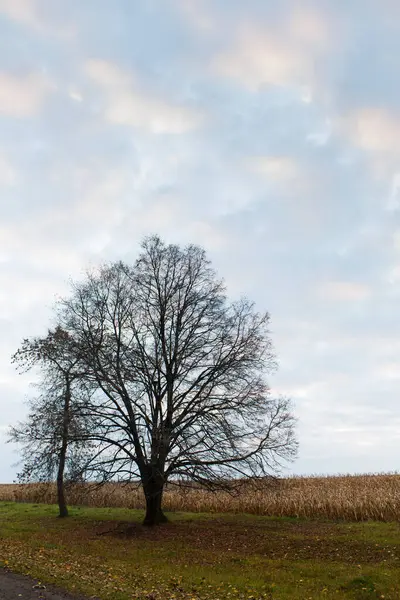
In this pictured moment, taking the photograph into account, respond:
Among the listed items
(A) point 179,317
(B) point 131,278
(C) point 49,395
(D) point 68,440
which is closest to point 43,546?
(D) point 68,440

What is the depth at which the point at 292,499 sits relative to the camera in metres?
31.5

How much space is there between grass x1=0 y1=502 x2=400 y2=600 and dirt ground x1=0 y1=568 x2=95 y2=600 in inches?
16.4

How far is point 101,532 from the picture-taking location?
27.5 meters

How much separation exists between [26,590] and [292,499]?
2086 centimetres

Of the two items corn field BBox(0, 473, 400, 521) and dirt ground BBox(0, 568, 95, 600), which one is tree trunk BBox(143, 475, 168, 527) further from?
dirt ground BBox(0, 568, 95, 600)

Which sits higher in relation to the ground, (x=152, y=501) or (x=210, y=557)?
(x=152, y=501)

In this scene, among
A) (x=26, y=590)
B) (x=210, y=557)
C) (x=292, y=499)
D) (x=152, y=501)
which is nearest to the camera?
(x=26, y=590)

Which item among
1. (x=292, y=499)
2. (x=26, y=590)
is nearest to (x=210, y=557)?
(x=26, y=590)

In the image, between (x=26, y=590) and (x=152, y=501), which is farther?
(x=152, y=501)

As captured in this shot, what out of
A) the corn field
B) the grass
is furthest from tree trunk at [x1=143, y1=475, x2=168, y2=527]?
the corn field

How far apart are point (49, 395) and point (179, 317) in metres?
8.44

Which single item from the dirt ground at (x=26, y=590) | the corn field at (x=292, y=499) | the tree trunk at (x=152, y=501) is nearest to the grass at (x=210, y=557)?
the dirt ground at (x=26, y=590)

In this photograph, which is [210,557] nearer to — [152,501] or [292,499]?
[152,501]

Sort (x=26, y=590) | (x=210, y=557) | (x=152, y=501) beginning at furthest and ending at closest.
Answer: (x=152, y=501) < (x=210, y=557) < (x=26, y=590)
